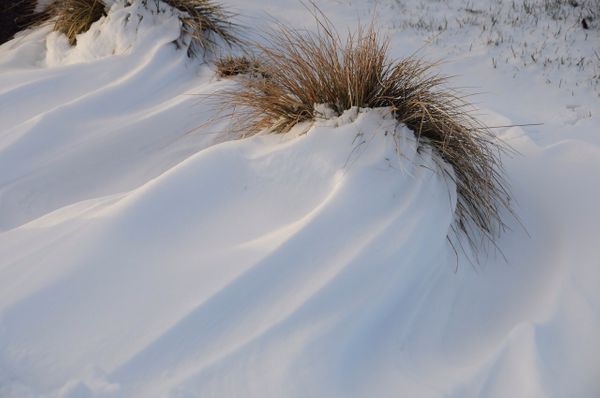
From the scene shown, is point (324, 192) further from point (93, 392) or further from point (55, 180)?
point (55, 180)

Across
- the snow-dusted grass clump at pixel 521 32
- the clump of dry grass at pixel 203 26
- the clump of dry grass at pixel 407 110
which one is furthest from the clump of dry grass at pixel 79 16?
the snow-dusted grass clump at pixel 521 32

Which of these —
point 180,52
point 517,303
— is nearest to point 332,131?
point 517,303

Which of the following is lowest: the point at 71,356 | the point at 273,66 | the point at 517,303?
the point at 517,303

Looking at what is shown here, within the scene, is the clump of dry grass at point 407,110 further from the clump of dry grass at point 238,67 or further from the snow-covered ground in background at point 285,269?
the clump of dry grass at point 238,67

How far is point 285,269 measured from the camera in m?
2.49

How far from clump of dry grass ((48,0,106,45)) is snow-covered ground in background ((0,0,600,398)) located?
126cm

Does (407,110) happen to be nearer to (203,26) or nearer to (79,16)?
(203,26)

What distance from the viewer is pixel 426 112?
9.95 ft

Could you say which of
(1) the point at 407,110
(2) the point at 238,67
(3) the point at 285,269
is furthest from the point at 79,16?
(3) the point at 285,269

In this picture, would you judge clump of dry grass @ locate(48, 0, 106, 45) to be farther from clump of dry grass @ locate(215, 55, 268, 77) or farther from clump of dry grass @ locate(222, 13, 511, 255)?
clump of dry grass @ locate(222, 13, 511, 255)

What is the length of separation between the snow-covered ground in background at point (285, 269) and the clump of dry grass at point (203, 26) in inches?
43.9

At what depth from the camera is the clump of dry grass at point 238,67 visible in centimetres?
437

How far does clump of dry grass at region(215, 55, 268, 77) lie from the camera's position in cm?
437

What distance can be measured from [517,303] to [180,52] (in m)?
3.16
